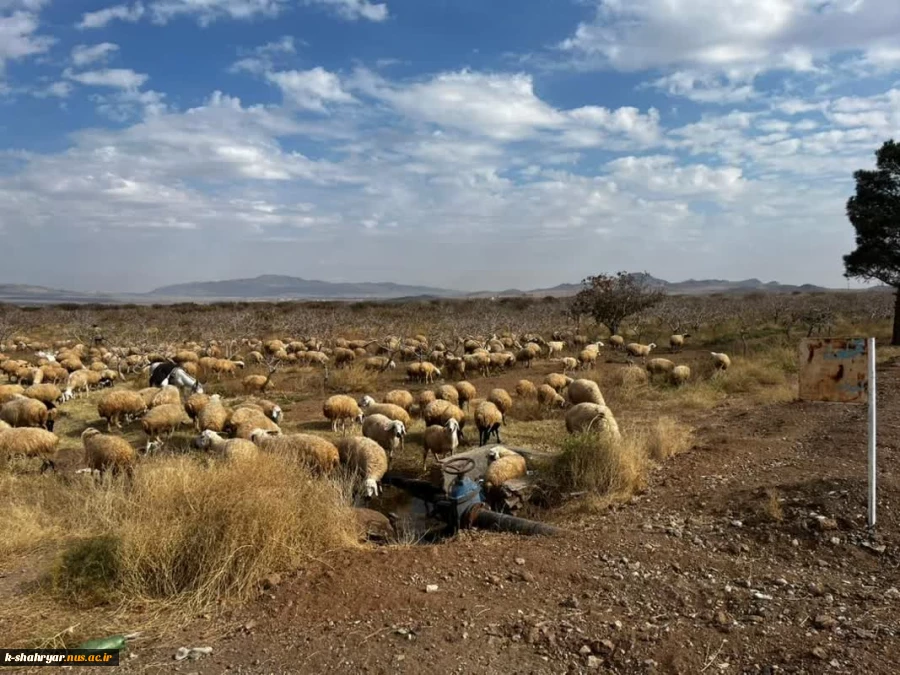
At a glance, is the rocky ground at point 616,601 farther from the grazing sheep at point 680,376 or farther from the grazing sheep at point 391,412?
the grazing sheep at point 680,376

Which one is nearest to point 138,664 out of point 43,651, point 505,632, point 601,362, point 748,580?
point 43,651

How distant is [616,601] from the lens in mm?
4918

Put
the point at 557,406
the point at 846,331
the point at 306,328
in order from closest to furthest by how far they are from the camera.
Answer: the point at 557,406 → the point at 846,331 → the point at 306,328

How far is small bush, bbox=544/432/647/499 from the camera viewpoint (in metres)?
7.89

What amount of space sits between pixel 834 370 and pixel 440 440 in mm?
6331

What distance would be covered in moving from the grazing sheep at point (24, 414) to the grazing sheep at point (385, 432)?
24.1ft

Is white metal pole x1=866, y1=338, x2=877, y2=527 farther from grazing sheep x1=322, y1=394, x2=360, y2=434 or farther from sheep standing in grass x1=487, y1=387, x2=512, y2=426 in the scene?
grazing sheep x1=322, y1=394, x2=360, y2=434

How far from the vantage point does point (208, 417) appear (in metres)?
12.4

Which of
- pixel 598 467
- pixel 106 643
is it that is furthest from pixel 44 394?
pixel 598 467

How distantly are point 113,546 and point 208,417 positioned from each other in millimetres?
7176

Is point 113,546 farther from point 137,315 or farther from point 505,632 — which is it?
point 137,315

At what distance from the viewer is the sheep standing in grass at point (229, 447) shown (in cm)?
824

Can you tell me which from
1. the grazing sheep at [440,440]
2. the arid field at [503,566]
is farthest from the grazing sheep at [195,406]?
the grazing sheep at [440,440]

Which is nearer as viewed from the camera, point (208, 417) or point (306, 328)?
point (208, 417)
